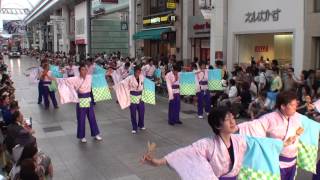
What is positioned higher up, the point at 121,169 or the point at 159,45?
the point at 159,45

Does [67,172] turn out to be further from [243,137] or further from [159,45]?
[159,45]

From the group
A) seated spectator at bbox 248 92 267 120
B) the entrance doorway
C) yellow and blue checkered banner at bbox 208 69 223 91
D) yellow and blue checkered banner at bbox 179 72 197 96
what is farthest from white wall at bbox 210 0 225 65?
seated spectator at bbox 248 92 267 120

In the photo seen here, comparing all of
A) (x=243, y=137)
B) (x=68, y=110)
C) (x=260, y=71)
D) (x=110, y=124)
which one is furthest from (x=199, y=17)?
(x=243, y=137)

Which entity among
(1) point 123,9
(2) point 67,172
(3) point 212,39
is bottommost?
(2) point 67,172

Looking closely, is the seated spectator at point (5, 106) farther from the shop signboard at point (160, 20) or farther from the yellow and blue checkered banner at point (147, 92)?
the shop signboard at point (160, 20)

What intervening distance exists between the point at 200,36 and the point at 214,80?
341 inches

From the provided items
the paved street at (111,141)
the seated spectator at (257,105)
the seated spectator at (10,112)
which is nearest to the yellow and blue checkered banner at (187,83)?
the paved street at (111,141)

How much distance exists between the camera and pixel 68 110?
14367 mm

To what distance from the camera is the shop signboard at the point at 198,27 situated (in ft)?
66.2

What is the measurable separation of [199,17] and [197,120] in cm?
1005

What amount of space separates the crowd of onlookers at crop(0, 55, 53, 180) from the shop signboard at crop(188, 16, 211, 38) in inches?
502

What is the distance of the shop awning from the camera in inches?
950

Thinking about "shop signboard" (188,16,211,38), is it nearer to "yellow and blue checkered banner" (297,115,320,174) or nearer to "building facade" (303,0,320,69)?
"building facade" (303,0,320,69)

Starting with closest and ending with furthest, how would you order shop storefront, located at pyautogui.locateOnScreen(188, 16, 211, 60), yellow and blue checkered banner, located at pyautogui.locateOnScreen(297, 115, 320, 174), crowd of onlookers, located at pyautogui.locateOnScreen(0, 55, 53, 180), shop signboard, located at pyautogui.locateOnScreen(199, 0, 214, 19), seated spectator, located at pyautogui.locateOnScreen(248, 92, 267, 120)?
crowd of onlookers, located at pyautogui.locateOnScreen(0, 55, 53, 180)
yellow and blue checkered banner, located at pyautogui.locateOnScreen(297, 115, 320, 174)
seated spectator, located at pyautogui.locateOnScreen(248, 92, 267, 120)
shop signboard, located at pyautogui.locateOnScreen(199, 0, 214, 19)
shop storefront, located at pyautogui.locateOnScreen(188, 16, 211, 60)
